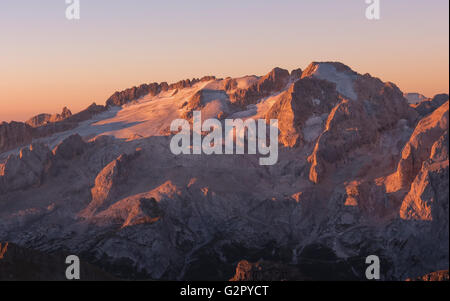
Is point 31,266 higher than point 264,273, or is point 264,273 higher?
point 31,266

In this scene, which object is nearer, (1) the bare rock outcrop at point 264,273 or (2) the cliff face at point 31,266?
(1) the bare rock outcrop at point 264,273

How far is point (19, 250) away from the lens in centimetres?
18625

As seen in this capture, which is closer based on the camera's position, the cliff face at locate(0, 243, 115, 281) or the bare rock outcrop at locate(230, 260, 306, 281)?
the bare rock outcrop at locate(230, 260, 306, 281)

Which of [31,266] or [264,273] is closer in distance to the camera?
[264,273]
